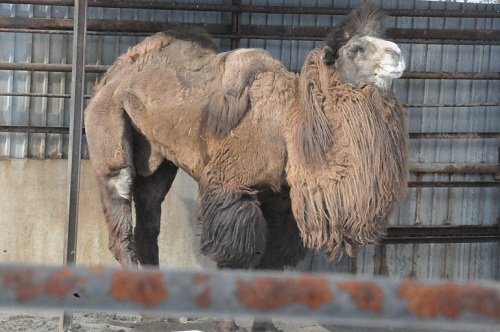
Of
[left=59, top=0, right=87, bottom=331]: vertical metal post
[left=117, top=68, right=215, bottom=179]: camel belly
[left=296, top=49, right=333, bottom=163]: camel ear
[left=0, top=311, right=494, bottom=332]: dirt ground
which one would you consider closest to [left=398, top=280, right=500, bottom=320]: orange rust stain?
[left=296, top=49, right=333, bottom=163]: camel ear

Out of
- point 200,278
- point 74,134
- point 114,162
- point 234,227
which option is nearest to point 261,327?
point 234,227

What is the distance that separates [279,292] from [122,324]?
5512 mm

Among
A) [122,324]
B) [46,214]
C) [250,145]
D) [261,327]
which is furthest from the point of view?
[46,214]

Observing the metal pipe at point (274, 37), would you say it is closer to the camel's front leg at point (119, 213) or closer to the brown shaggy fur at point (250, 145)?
the brown shaggy fur at point (250, 145)

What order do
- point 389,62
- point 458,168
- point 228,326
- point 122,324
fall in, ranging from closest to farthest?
point 389,62
point 228,326
point 122,324
point 458,168

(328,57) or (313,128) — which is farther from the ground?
(328,57)

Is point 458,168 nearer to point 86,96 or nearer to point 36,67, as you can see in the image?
point 86,96

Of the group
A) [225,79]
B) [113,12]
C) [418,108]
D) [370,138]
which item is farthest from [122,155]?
[418,108]

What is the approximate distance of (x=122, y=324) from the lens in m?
6.74

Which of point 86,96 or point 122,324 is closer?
point 122,324

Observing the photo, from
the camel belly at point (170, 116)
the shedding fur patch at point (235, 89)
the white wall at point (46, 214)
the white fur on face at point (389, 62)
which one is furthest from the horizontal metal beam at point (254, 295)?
the white wall at point (46, 214)

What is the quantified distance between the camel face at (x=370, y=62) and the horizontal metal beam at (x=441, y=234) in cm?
250

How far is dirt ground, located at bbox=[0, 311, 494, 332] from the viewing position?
6.52m

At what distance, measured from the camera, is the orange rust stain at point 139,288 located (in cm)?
143
